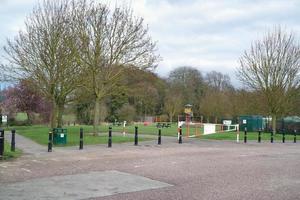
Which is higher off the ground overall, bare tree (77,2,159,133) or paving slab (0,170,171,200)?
bare tree (77,2,159,133)

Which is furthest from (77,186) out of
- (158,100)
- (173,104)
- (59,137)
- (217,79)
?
(217,79)

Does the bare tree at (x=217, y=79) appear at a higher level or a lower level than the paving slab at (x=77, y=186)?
higher

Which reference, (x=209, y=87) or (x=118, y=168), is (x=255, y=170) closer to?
(x=118, y=168)

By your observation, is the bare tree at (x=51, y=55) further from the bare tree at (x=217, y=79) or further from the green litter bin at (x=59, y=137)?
the bare tree at (x=217, y=79)

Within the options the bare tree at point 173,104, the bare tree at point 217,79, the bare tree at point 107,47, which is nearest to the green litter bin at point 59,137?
the bare tree at point 107,47

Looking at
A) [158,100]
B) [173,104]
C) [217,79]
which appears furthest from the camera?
[217,79]

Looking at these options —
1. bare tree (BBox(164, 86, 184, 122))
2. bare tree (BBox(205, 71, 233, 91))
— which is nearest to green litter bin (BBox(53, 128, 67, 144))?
bare tree (BBox(164, 86, 184, 122))

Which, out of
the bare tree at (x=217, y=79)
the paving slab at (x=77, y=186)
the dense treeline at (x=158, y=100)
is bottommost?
the paving slab at (x=77, y=186)

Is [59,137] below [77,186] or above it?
above

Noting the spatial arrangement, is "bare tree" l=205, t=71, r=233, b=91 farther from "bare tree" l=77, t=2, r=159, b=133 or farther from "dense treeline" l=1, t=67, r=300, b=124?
"bare tree" l=77, t=2, r=159, b=133

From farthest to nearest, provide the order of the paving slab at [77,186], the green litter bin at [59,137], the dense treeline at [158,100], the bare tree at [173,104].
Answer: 1. the bare tree at [173,104]
2. the dense treeline at [158,100]
3. the green litter bin at [59,137]
4. the paving slab at [77,186]

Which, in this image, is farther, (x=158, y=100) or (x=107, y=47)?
(x=158, y=100)

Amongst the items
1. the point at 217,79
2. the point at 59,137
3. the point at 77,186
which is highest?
the point at 217,79

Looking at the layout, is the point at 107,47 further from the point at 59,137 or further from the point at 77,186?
the point at 77,186
